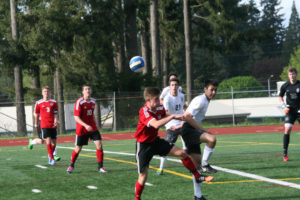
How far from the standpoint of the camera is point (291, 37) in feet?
352

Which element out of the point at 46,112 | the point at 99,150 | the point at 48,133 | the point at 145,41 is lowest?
the point at 99,150

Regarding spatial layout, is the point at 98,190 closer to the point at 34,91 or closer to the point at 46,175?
the point at 46,175

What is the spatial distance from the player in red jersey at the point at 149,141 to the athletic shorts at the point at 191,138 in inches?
26.6

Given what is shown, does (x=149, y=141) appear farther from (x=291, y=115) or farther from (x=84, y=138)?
(x=291, y=115)

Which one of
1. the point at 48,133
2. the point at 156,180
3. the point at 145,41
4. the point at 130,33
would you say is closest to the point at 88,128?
the point at 156,180

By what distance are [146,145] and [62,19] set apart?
2062 centimetres

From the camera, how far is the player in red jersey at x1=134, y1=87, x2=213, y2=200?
6.45 m

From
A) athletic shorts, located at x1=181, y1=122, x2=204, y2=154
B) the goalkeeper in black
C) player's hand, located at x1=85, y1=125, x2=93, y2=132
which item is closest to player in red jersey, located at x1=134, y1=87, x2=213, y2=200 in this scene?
athletic shorts, located at x1=181, y1=122, x2=204, y2=154

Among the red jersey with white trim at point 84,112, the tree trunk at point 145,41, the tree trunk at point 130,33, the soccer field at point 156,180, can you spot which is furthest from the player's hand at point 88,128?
the tree trunk at point 145,41

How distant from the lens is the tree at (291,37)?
103 m

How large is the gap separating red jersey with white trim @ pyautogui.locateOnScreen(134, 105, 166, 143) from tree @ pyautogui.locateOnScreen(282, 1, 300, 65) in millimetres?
93157

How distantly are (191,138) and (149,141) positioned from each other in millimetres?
1164

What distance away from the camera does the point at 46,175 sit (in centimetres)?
1007

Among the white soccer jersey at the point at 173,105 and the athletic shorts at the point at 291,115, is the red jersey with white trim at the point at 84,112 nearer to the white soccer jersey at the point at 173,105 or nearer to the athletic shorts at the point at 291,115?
the white soccer jersey at the point at 173,105
